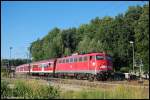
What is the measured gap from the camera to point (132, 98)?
1558cm

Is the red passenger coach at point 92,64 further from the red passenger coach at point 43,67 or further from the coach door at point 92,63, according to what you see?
the red passenger coach at point 43,67

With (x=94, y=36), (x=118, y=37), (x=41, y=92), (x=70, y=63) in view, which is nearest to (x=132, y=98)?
(x=41, y=92)

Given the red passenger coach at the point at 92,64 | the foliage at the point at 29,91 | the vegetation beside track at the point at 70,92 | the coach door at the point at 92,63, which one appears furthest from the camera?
the coach door at the point at 92,63

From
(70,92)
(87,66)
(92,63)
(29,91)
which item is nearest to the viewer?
(70,92)

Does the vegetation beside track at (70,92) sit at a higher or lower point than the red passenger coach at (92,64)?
lower

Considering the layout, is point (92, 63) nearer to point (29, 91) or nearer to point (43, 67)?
point (29, 91)

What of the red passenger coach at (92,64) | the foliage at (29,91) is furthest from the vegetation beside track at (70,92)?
the red passenger coach at (92,64)

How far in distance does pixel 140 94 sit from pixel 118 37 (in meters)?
77.2

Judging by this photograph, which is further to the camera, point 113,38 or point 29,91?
point 113,38

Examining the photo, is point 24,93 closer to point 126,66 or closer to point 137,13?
point 126,66

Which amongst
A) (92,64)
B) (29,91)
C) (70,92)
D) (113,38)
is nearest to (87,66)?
(92,64)

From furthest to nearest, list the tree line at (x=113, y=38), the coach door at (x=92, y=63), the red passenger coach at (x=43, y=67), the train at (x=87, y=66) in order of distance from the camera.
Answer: the tree line at (x=113, y=38) → the red passenger coach at (x=43, y=67) → the coach door at (x=92, y=63) → the train at (x=87, y=66)

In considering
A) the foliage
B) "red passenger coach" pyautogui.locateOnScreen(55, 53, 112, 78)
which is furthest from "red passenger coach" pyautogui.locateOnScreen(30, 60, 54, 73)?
the foliage

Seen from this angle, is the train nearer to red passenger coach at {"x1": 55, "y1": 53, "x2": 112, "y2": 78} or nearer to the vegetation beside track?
red passenger coach at {"x1": 55, "y1": 53, "x2": 112, "y2": 78}
